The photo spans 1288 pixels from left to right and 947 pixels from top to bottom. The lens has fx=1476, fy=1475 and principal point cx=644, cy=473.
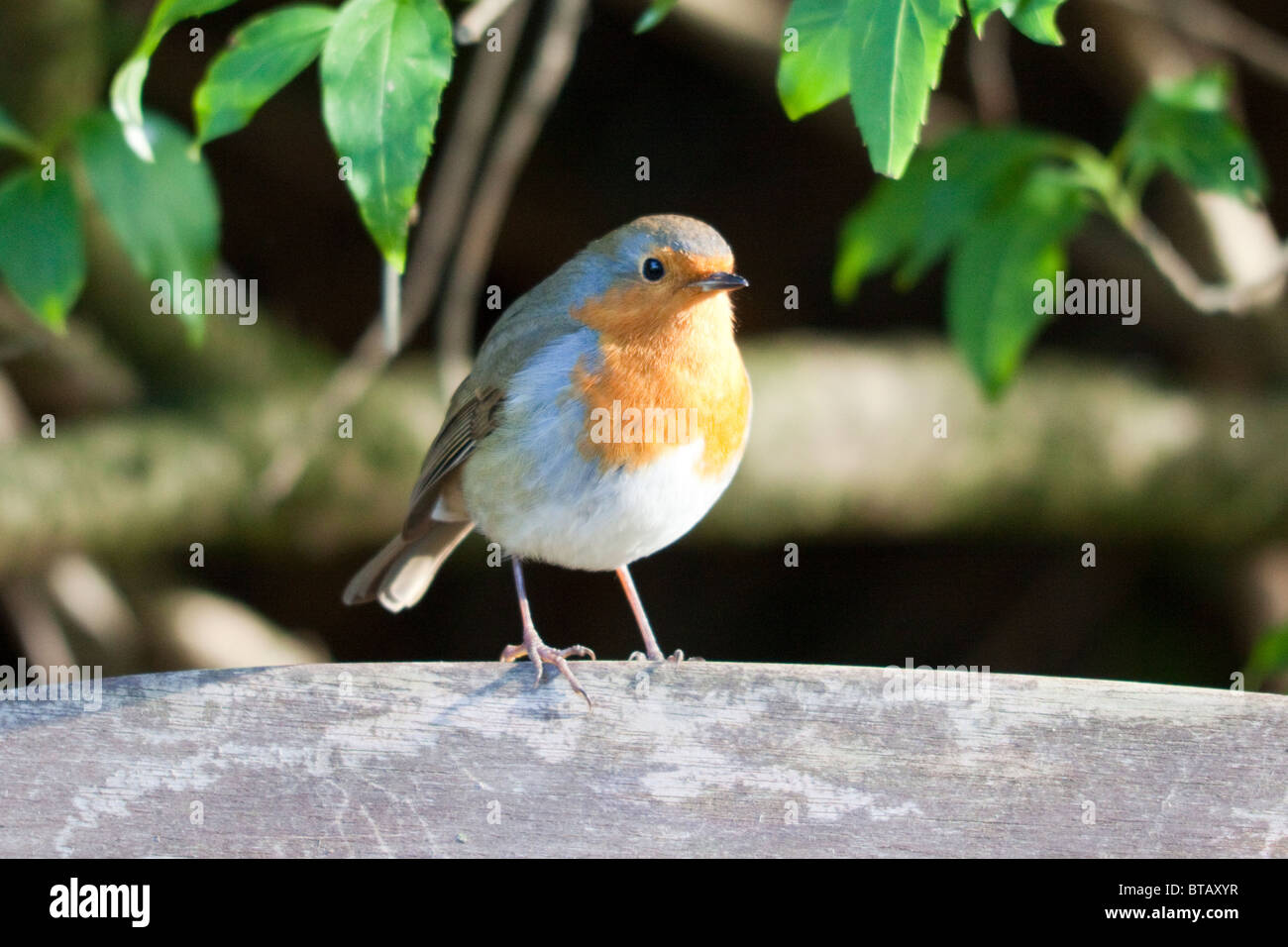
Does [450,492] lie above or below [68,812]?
above

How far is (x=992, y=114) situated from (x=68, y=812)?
401 centimetres

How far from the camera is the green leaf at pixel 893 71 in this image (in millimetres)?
1860

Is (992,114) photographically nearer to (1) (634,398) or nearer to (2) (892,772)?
(1) (634,398)

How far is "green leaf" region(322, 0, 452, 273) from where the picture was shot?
1966 mm

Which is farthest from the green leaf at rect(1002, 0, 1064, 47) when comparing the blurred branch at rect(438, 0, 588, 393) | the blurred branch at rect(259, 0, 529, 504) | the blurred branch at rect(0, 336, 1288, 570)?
the blurred branch at rect(0, 336, 1288, 570)

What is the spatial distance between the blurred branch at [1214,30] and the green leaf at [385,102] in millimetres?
3372

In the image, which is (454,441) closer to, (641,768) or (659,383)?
(659,383)

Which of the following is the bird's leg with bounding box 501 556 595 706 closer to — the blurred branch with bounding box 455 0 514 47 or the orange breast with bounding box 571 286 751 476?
the orange breast with bounding box 571 286 751 476

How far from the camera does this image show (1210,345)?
5.20m

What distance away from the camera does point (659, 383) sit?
10.7ft

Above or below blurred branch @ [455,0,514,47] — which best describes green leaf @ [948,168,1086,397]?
below

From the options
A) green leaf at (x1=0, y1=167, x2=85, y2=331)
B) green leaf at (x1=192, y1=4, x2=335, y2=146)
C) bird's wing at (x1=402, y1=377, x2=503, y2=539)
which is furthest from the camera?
bird's wing at (x1=402, y1=377, x2=503, y2=539)

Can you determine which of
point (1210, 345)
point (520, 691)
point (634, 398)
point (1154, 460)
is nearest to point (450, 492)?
point (634, 398)

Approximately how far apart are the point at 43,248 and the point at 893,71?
1.59m
